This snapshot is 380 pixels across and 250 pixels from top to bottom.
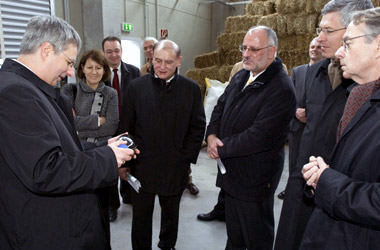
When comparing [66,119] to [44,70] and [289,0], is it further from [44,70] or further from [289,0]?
[289,0]

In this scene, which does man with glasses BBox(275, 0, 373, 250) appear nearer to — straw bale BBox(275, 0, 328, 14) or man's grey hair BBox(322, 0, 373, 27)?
man's grey hair BBox(322, 0, 373, 27)

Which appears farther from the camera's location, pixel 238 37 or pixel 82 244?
pixel 238 37

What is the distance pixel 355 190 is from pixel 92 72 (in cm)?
229

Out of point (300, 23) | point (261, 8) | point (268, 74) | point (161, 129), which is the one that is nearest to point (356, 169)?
point (268, 74)

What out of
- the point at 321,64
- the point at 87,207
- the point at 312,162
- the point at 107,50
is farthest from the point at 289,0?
the point at 87,207

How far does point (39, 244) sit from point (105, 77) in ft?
6.02

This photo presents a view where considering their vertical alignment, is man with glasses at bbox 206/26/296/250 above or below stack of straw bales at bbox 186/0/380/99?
below

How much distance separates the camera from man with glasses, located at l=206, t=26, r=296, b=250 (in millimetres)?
2119

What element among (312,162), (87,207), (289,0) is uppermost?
(289,0)

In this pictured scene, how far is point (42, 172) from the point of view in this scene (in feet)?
3.77

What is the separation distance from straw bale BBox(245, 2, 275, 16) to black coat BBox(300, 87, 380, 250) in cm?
692

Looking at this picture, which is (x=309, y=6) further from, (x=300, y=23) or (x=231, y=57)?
(x=231, y=57)

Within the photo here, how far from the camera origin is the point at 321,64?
6.68ft

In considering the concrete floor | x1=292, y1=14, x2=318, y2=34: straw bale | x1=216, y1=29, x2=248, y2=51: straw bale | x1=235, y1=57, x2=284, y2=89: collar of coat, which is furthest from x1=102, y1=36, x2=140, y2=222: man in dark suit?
x1=216, y1=29, x2=248, y2=51: straw bale
